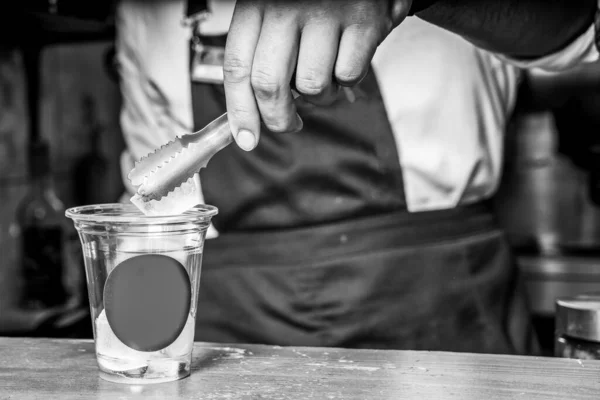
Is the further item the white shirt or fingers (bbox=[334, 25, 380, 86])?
the white shirt

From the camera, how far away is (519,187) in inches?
91.7

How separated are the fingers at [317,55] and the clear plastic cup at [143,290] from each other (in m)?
0.15

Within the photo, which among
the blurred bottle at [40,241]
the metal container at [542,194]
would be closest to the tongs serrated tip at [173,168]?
the blurred bottle at [40,241]

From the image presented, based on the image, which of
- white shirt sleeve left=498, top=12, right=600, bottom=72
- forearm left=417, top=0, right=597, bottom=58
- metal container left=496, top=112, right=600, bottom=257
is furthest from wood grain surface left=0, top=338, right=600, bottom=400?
metal container left=496, top=112, right=600, bottom=257

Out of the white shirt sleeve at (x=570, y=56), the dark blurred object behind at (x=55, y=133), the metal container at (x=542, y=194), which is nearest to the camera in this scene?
the white shirt sleeve at (x=570, y=56)

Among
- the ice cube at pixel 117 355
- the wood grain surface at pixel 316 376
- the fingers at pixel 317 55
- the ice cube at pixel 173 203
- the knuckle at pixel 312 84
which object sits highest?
the fingers at pixel 317 55

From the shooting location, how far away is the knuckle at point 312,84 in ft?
2.15

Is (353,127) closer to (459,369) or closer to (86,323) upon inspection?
(459,369)

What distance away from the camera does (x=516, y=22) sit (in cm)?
93

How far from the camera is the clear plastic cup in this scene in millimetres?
646

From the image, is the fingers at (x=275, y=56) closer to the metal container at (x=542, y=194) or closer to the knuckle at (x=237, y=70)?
the knuckle at (x=237, y=70)

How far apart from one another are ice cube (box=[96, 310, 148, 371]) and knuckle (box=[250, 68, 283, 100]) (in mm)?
248

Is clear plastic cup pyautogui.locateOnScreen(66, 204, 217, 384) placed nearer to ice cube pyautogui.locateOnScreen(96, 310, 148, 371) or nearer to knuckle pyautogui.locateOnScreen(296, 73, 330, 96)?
ice cube pyautogui.locateOnScreen(96, 310, 148, 371)

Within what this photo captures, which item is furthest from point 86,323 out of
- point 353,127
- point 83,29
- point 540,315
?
point 540,315
